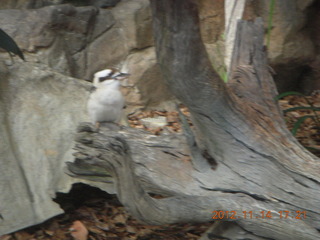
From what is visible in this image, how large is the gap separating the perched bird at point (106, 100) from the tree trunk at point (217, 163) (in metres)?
0.63

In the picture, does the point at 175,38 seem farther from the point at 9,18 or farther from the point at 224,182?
the point at 9,18

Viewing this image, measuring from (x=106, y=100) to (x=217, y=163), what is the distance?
1198 mm

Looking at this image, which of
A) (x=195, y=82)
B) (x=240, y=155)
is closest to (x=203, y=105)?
(x=195, y=82)

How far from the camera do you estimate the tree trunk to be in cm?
264

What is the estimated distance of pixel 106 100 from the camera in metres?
3.97

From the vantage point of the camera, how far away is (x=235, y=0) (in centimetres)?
572

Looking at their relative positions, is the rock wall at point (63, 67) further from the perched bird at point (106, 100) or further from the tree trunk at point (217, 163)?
the tree trunk at point (217, 163)

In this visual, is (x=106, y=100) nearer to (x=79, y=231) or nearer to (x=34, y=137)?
(x=34, y=137)

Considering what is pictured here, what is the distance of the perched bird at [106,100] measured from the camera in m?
3.98

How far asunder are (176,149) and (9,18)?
253cm

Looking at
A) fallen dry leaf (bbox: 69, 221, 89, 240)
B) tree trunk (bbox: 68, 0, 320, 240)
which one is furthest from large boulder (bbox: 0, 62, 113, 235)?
tree trunk (bbox: 68, 0, 320, 240)
